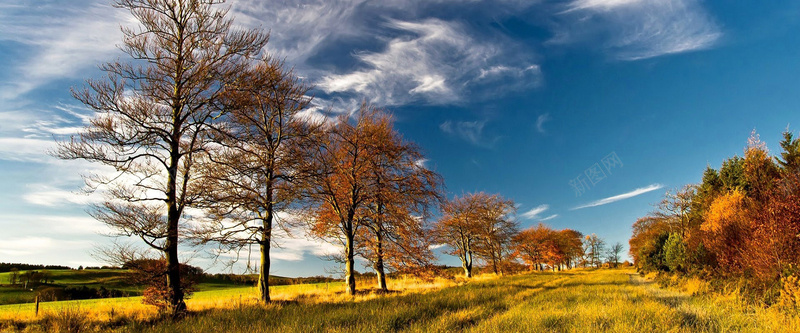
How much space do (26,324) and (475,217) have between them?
32.2 meters

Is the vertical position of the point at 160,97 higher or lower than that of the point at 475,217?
higher

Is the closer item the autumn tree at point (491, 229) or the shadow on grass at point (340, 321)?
the shadow on grass at point (340, 321)

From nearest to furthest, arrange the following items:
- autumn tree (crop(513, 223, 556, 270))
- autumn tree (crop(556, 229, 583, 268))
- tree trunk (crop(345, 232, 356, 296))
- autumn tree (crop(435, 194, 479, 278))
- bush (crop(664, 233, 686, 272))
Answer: tree trunk (crop(345, 232, 356, 296))
bush (crop(664, 233, 686, 272))
autumn tree (crop(435, 194, 479, 278))
autumn tree (crop(513, 223, 556, 270))
autumn tree (crop(556, 229, 583, 268))

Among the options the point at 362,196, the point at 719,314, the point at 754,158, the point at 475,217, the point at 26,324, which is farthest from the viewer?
the point at 475,217

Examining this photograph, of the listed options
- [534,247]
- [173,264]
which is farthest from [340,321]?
[534,247]

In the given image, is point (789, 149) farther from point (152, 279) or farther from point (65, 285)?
point (65, 285)

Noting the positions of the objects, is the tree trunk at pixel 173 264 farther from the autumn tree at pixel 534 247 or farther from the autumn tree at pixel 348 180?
the autumn tree at pixel 534 247

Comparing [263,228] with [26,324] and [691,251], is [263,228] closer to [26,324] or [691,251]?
[26,324]

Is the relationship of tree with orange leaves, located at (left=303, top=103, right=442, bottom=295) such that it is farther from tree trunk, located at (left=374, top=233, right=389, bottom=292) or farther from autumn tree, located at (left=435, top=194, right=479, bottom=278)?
autumn tree, located at (left=435, top=194, right=479, bottom=278)

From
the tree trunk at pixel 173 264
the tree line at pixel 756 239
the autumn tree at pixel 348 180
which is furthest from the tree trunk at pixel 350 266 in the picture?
the tree line at pixel 756 239

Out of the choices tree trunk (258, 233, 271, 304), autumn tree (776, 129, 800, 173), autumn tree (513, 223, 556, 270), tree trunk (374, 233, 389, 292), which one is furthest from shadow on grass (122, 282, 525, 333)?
autumn tree (513, 223, 556, 270)

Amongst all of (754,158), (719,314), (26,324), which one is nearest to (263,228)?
(26,324)

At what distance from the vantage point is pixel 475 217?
3647cm

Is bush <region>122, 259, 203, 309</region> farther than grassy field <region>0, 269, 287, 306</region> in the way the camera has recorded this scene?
No
